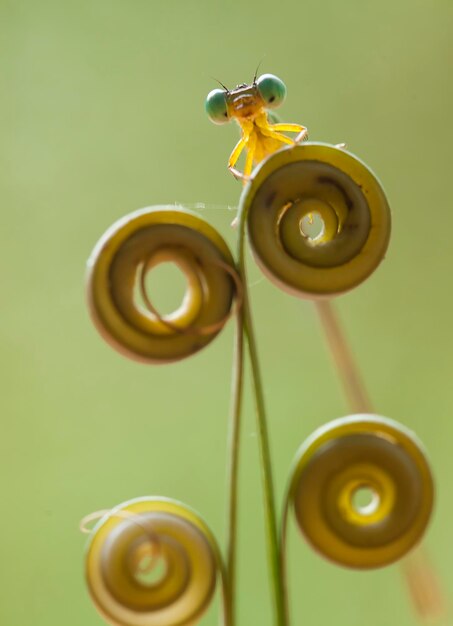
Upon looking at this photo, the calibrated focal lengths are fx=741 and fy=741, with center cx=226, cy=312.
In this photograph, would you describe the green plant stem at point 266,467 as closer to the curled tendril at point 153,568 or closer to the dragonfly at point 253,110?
the curled tendril at point 153,568

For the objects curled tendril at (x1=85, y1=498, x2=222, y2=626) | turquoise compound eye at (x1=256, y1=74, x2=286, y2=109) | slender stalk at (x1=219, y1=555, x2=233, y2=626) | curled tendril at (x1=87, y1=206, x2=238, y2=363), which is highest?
turquoise compound eye at (x1=256, y1=74, x2=286, y2=109)

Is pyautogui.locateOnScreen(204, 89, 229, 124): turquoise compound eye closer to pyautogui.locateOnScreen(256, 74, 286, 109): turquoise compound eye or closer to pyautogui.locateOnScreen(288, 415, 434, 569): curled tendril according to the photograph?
pyautogui.locateOnScreen(256, 74, 286, 109): turquoise compound eye

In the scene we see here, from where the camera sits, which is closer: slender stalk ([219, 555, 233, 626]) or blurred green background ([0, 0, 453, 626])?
slender stalk ([219, 555, 233, 626])

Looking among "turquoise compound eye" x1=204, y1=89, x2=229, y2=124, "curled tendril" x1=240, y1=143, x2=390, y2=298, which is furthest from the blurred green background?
"curled tendril" x1=240, y1=143, x2=390, y2=298

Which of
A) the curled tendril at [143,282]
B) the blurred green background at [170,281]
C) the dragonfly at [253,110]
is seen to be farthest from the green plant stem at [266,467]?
the blurred green background at [170,281]

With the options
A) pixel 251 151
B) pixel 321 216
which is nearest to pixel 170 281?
pixel 251 151

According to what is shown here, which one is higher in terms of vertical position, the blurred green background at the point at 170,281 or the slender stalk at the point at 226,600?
the blurred green background at the point at 170,281

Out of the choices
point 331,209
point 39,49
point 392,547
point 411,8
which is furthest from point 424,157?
point 392,547
